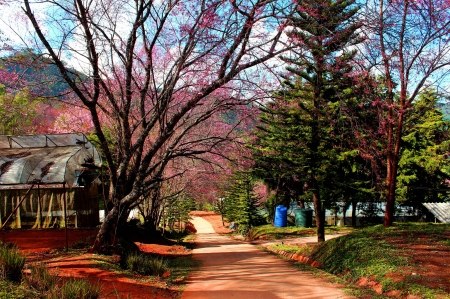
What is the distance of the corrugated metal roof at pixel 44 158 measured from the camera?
973cm

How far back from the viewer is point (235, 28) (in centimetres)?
694

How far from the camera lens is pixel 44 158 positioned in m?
10.5

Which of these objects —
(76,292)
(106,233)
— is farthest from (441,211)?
(76,292)

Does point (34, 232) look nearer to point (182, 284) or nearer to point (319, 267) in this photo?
point (182, 284)

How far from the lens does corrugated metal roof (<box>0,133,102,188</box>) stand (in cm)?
973

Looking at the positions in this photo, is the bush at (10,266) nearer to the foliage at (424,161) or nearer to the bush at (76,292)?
the bush at (76,292)

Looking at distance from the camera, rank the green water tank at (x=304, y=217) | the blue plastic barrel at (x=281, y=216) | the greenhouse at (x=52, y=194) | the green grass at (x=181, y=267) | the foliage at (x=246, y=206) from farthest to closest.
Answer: the foliage at (x=246, y=206) → the blue plastic barrel at (x=281, y=216) → the green water tank at (x=304, y=217) → the greenhouse at (x=52, y=194) → the green grass at (x=181, y=267)

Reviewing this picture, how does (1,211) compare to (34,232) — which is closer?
(34,232)

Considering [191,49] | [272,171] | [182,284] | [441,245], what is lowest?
[182,284]

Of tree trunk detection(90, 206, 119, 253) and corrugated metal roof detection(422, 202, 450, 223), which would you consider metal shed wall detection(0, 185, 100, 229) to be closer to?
tree trunk detection(90, 206, 119, 253)

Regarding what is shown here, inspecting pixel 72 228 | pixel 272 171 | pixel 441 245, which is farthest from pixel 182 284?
pixel 272 171

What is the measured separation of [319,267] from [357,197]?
1354 cm

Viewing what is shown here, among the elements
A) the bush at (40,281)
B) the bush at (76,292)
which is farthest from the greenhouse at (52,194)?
the bush at (76,292)

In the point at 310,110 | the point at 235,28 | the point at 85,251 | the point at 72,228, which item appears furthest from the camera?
the point at 310,110
